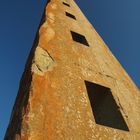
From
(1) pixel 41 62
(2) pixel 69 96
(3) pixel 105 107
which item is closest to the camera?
(2) pixel 69 96

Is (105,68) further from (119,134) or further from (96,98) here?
(119,134)

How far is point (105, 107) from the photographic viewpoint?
197 inches

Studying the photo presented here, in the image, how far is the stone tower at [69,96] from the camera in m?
3.02

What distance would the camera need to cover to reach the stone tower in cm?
302

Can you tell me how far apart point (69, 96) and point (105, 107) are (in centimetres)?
161

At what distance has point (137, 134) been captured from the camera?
155 inches

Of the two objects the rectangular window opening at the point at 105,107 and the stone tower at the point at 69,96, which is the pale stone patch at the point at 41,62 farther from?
the rectangular window opening at the point at 105,107

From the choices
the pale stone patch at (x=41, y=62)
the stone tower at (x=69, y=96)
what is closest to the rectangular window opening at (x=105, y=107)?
the stone tower at (x=69, y=96)

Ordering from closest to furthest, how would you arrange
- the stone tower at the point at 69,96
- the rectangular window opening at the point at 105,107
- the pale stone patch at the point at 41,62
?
the stone tower at the point at 69,96
the pale stone patch at the point at 41,62
the rectangular window opening at the point at 105,107

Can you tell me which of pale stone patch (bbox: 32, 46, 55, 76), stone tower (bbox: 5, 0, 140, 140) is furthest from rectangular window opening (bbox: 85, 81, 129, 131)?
pale stone patch (bbox: 32, 46, 55, 76)

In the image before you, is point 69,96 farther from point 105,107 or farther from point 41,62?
point 105,107

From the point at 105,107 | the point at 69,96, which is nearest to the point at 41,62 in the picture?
the point at 69,96

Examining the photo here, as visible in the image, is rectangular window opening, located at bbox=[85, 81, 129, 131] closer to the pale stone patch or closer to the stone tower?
the stone tower

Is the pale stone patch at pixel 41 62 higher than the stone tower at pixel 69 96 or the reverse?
higher
